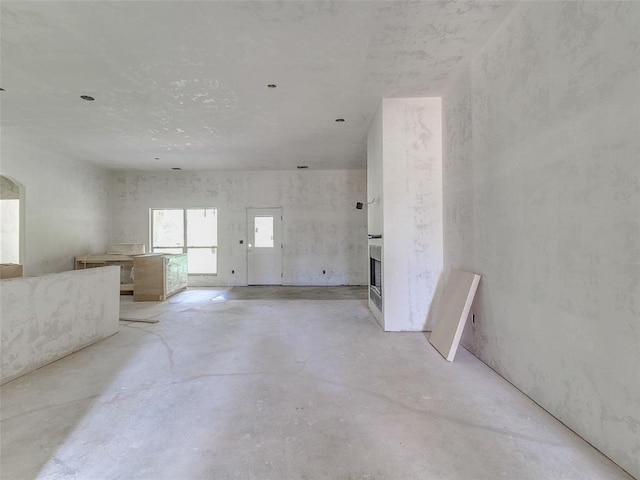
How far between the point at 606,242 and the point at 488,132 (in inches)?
58.1

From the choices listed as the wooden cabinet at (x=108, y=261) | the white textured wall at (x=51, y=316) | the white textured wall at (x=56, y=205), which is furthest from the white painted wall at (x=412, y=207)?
the white textured wall at (x=56, y=205)

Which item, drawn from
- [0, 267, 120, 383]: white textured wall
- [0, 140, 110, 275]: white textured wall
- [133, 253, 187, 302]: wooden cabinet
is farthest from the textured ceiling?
[133, 253, 187, 302]: wooden cabinet

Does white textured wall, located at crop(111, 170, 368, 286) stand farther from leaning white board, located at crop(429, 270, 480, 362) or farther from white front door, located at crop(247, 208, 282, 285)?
leaning white board, located at crop(429, 270, 480, 362)

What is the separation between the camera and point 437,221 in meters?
3.76

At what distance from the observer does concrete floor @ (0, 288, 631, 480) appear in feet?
5.09

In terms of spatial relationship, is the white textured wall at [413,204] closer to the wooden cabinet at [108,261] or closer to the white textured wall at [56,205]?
the wooden cabinet at [108,261]

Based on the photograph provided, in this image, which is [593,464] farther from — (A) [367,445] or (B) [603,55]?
(B) [603,55]

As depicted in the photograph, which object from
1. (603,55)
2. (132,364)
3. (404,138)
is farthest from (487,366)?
(132,364)

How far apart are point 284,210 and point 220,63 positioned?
16.2ft

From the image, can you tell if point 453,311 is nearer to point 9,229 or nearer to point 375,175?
point 375,175

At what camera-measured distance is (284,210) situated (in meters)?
7.72

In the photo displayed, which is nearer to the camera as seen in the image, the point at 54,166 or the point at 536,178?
the point at 536,178

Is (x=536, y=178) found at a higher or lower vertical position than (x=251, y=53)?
lower

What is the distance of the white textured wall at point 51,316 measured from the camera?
8.33 feet
